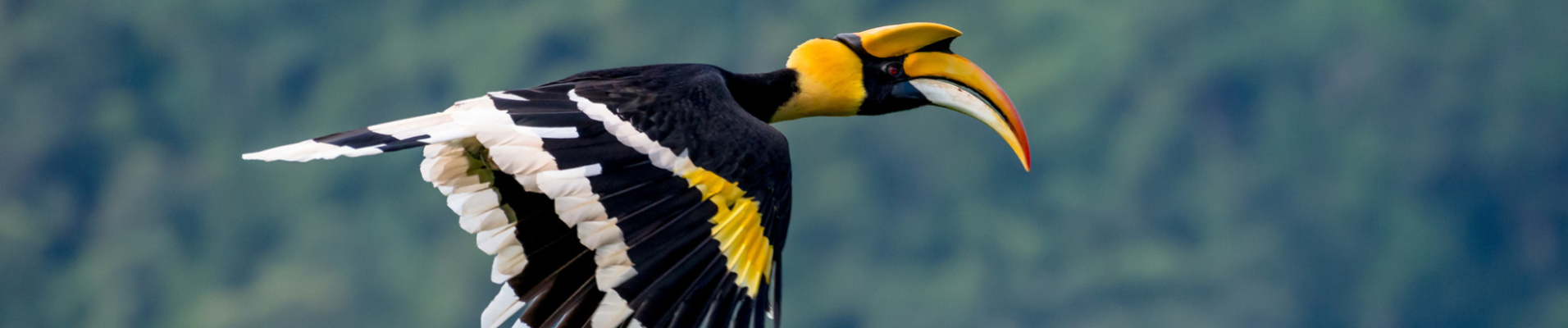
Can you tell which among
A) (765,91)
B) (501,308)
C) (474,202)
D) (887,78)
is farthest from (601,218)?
(887,78)

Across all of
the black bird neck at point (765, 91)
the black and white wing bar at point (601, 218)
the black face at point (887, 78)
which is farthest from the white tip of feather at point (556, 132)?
the black face at point (887, 78)

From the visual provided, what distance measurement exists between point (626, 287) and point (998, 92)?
1.60 m

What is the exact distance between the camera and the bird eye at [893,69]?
4.12 metres

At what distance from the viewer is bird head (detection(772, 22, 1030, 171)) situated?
13.3ft

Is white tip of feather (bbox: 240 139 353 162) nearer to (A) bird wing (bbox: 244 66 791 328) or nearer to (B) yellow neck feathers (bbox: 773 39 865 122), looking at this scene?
(A) bird wing (bbox: 244 66 791 328)

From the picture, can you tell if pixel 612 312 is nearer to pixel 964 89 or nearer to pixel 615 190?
pixel 615 190

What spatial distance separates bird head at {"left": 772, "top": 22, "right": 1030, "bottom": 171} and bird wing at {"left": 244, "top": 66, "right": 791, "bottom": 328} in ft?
2.40

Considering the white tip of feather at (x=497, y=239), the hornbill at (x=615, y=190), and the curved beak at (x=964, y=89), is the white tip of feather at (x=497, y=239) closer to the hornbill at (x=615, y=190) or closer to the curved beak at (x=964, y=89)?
the hornbill at (x=615, y=190)

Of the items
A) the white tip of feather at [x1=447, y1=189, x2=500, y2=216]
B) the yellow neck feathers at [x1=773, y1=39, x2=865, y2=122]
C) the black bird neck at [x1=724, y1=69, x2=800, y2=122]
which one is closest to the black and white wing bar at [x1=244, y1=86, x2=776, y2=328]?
the white tip of feather at [x1=447, y1=189, x2=500, y2=216]

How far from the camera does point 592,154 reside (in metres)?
2.95

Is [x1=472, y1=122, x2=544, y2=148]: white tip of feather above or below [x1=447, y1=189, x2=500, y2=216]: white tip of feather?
above

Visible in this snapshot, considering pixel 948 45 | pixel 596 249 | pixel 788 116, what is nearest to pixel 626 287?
pixel 596 249

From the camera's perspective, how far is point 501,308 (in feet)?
10.5

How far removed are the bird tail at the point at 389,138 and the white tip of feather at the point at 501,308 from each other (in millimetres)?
411
